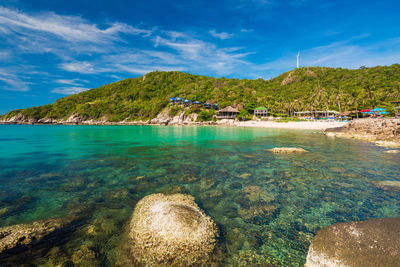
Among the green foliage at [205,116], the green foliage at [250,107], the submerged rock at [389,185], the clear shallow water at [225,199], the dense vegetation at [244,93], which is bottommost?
the submerged rock at [389,185]

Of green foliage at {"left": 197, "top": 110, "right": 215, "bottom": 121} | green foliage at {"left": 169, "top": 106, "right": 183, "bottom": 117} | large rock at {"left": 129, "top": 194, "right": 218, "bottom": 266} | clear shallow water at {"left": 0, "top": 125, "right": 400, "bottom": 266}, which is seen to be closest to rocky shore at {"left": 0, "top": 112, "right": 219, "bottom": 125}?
green foliage at {"left": 169, "top": 106, "right": 183, "bottom": 117}

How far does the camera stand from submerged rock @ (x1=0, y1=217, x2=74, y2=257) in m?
3.47

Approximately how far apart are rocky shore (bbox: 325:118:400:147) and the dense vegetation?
46.5 m

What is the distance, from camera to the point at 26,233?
3.83 metres

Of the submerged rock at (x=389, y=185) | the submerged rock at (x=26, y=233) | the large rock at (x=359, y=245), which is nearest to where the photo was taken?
the large rock at (x=359, y=245)

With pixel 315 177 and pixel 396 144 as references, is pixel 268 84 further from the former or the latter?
pixel 315 177

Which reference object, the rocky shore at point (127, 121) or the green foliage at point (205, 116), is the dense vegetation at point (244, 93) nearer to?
the green foliage at point (205, 116)

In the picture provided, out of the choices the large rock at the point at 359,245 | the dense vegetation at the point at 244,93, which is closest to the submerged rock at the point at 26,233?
the large rock at the point at 359,245

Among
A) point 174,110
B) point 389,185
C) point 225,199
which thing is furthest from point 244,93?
point 225,199

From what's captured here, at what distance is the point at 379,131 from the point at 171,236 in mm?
29985

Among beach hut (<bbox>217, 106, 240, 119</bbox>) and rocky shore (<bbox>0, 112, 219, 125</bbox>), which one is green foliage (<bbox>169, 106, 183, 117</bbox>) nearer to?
rocky shore (<bbox>0, 112, 219, 125</bbox>)

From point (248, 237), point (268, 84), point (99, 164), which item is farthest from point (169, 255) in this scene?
point (268, 84)

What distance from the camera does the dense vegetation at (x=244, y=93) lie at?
71.9 m

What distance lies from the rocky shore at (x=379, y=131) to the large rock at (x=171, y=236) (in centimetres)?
2133
